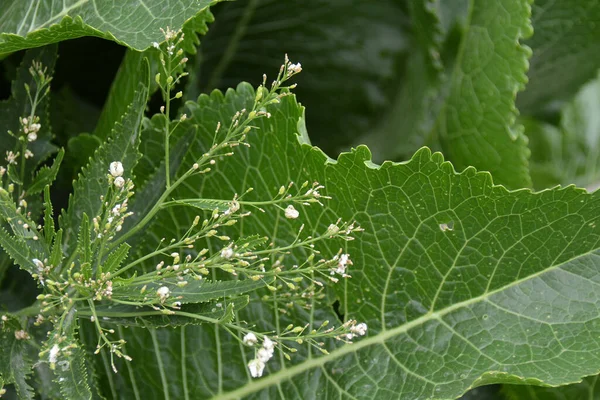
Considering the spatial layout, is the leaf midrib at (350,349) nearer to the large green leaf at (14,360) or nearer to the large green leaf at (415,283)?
the large green leaf at (415,283)

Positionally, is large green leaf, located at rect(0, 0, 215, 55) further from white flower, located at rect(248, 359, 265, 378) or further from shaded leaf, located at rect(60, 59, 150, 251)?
white flower, located at rect(248, 359, 265, 378)

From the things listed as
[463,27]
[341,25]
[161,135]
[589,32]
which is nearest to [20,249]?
[161,135]

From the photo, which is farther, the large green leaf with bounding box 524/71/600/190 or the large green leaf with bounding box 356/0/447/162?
the large green leaf with bounding box 524/71/600/190

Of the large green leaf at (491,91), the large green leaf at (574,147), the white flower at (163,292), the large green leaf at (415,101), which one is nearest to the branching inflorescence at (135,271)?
the white flower at (163,292)

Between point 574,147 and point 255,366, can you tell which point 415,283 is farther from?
point 574,147

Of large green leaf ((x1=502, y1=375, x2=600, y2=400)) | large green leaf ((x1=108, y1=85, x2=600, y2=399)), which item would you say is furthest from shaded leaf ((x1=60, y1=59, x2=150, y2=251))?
large green leaf ((x1=502, y1=375, x2=600, y2=400))

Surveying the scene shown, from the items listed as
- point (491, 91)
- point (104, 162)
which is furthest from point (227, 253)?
point (491, 91)

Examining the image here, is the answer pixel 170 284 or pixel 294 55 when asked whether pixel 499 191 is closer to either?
pixel 170 284
